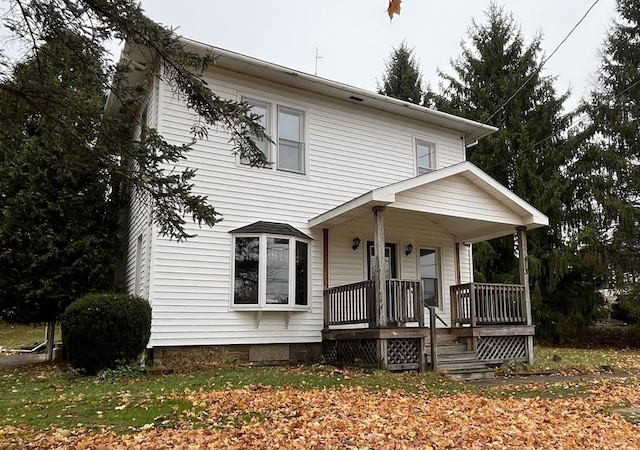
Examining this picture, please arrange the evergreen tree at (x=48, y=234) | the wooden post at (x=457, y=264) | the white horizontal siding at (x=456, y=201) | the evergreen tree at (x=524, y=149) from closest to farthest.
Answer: the white horizontal siding at (x=456, y=201) < the evergreen tree at (x=48, y=234) < the wooden post at (x=457, y=264) < the evergreen tree at (x=524, y=149)

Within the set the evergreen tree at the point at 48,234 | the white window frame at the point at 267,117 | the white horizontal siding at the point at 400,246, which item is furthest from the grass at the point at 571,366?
the evergreen tree at the point at 48,234

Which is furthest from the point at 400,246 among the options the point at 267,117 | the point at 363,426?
the point at 363,426

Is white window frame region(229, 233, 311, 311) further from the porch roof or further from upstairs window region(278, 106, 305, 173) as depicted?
upstairs window region(278, 106, 305, 173)

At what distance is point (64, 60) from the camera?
5227 mm

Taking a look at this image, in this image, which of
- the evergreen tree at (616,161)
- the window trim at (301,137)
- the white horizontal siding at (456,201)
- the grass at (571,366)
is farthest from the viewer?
the evergreen tree at (616,161)

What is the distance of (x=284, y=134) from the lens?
11.3 metres

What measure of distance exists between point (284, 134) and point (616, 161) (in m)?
11.9

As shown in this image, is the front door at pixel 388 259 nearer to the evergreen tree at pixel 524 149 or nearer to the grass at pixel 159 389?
the grass at pixel 159 389

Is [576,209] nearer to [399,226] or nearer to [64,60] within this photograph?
[399,226]

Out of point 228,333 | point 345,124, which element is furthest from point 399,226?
point 228,333

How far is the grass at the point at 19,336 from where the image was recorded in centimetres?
2054

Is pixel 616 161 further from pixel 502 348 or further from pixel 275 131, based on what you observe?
pixel 275 131

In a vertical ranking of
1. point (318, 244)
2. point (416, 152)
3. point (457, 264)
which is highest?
point (416, 152)

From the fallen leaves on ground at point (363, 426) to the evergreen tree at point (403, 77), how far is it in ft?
63.8
